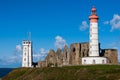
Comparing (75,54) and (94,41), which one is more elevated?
(94,41)

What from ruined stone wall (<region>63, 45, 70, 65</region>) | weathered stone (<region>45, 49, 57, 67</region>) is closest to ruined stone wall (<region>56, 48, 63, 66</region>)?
weathered stone (<region>45, 49, 57, 67</region>)

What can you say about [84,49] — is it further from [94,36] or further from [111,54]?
[94,36]

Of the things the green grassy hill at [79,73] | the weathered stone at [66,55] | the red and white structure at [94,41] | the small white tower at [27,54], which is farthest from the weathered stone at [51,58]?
the green grassy hill at [79,73]

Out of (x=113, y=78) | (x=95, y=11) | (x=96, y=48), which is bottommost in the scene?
(x=113, y=78)

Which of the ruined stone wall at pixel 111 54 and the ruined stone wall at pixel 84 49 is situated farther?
the ruined stone wall at pixel 84 49

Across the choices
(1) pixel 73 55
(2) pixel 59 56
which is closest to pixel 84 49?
(1) pixel 73 55

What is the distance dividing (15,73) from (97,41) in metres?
29.2

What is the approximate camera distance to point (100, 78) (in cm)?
7862

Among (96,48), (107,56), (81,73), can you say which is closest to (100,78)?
(81,73)

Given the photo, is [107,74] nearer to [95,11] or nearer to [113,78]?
[113,78]

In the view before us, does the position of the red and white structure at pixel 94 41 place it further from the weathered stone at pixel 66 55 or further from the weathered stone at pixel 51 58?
the weathered stone at pixel 51 58

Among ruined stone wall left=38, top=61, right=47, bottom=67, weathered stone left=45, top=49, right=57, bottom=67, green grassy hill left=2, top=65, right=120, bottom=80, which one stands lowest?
green grassy hill left=2, top=65, right=120, bottom=80

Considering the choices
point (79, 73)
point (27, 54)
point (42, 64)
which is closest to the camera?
point (79, 73)

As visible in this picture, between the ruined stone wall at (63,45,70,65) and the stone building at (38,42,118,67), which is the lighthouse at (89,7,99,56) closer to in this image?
the stone building at (38,42,118,67)
